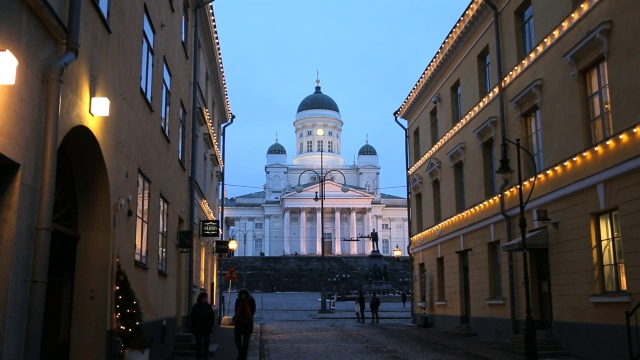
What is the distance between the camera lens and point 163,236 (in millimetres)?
16812

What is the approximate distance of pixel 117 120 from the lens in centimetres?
1125

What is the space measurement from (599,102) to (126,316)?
1094 cm

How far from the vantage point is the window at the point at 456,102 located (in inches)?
1037

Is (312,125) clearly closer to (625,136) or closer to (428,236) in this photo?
(428,236)

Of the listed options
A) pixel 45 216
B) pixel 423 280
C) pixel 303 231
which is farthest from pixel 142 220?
pixel 303 231

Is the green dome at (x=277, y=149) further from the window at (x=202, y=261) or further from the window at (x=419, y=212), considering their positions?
the window at (x=202, y=261)

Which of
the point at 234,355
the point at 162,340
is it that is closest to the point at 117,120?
the point at 162,340

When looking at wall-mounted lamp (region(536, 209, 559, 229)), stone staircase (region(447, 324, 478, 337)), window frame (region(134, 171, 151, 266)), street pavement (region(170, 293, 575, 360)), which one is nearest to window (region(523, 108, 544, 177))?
wall-mounted lamp (region(536, 209, 559, 229))

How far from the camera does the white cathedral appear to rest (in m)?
112

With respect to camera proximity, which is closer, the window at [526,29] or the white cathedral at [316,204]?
the window at [526,29]

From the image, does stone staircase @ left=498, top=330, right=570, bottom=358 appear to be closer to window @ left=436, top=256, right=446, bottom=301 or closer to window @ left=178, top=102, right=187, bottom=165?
window @ left=436, top=256, right=446, bottom=301

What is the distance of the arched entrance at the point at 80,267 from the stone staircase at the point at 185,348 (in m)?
6.48

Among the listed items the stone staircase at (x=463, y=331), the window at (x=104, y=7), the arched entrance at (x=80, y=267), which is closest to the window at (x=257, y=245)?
the stone staircase at (x=463, y=331)

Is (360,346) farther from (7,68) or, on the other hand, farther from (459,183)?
(7,68)
